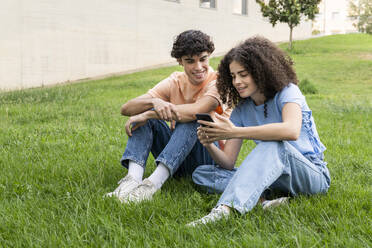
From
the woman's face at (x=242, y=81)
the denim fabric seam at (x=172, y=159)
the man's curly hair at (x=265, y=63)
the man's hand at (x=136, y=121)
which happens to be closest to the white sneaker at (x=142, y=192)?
the denim fabric seam at (x=172, y=159)

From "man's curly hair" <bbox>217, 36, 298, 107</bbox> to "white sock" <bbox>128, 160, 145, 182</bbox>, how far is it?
3.78ft

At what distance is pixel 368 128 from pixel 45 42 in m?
14.4

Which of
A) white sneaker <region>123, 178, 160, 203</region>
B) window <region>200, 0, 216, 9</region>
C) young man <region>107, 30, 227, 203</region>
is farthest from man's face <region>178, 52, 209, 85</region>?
window <region>200, 0, 216, 9</region>

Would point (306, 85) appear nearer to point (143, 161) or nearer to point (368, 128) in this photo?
point (368, 128)

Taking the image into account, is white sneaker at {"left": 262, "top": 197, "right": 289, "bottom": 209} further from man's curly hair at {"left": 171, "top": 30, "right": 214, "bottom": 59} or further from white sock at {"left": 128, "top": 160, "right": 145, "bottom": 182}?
man's curly hair at {"left": 171, "top": 30, "right": 214, "bottom": 59}

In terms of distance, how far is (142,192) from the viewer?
10.5 feet

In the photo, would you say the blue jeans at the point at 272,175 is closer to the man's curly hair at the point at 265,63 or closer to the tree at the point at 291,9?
the man's curly hair at the point at 265,63

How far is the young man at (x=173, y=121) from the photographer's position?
3.41m

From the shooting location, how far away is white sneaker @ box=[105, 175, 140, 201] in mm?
3156

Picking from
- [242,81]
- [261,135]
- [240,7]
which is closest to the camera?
[261,135]

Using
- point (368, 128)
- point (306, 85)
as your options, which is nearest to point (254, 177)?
point (368, 128)

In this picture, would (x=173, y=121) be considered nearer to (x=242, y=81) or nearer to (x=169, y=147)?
(x=169, y=147)

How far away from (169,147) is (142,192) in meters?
0.46

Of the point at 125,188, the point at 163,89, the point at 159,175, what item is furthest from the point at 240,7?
the point at 125,188
